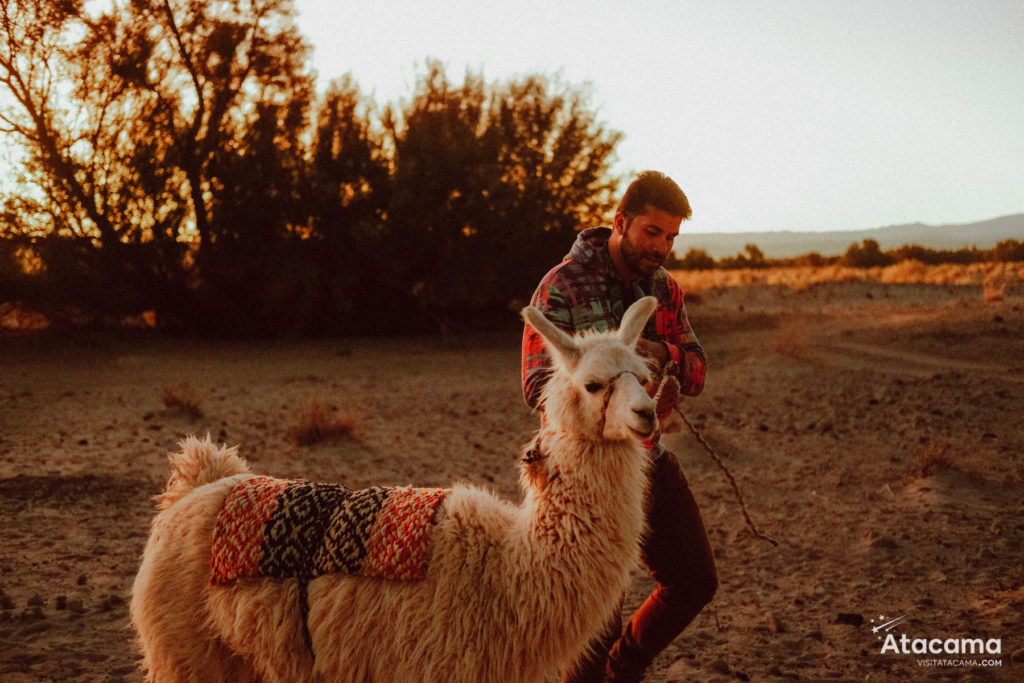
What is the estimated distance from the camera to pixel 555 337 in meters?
2.87

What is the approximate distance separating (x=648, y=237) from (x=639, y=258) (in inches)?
3.9

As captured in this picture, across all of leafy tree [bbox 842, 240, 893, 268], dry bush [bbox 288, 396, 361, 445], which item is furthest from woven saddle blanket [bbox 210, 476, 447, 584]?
leafy tree [bbox 842, 240, 893, 268]

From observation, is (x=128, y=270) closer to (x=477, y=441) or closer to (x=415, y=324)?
(x=415, y=324)

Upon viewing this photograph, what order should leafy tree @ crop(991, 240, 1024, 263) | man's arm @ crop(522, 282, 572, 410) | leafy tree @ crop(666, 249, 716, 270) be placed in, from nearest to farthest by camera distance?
man's arm @ crop(522, 282, 572, 410) < leafy tree @ crop(991, 240, 1024, 263) < leafy tree @ crop(666, 249, 716, 270)

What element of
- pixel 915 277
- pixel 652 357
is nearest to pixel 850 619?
pixel 652 357

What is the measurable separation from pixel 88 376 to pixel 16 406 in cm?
298

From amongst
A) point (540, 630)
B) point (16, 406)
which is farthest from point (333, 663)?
point (16, 406)

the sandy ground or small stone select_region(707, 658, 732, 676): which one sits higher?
the sandy ground

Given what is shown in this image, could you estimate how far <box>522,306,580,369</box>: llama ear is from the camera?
2.85 meters

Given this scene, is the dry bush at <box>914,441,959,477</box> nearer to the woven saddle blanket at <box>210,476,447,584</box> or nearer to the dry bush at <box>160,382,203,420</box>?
the woven saddle blanket at <box>210,476,447,584</box>

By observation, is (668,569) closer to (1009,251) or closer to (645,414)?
(645,414)

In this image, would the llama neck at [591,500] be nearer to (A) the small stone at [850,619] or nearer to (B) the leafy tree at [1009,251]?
(A) the small stone at [850,619]

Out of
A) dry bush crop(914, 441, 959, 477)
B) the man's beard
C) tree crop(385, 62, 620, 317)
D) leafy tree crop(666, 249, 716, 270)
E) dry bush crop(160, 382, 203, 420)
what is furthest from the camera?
leafy tree crop(666, 249, 716, 270)

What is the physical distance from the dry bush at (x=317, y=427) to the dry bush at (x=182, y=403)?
1537 mm
